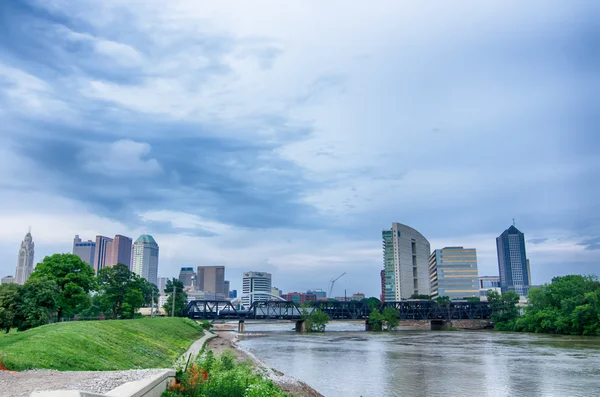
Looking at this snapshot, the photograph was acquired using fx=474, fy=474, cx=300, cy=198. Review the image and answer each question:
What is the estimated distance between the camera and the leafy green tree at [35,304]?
59.6m

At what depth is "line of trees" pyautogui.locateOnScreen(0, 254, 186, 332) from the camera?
5994 centimetres

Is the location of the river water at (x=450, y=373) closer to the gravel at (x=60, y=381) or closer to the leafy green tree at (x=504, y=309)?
the gravel at (x=60, y=381)

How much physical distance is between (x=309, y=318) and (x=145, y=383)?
545 ft

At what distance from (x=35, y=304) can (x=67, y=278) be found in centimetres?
1848

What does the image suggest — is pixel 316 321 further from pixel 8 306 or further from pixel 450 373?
pixel 450 373

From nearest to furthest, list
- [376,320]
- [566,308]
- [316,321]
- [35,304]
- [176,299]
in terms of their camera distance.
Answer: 1. [35,304]
2. [566,308]
3. [176,299]
4. [316,321]
5. [376,320]

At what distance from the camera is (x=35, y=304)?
6075 centimetres

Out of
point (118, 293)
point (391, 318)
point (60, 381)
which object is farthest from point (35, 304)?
point (391, 318)

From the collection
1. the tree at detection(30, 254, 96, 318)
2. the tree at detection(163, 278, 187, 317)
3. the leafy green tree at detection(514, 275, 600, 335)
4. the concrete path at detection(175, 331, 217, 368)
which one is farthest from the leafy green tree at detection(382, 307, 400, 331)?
the tree at detection(30, 254, 96, 318)

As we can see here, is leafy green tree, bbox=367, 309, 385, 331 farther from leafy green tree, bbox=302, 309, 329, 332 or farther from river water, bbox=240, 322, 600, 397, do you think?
river water, bbox=240, 322, 600, 397

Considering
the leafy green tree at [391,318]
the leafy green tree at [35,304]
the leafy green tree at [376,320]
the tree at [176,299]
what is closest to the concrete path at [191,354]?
the leafy green tree at [35,304]

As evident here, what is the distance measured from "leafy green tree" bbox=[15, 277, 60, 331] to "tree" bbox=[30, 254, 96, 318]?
1292cm

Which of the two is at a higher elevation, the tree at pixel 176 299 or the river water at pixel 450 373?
the tree at pixel 176 299

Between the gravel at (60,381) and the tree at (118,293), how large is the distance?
92.6 metres
